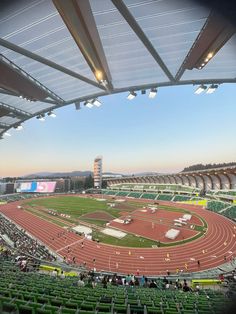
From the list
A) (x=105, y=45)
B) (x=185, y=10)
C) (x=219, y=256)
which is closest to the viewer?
(x=185, y=10)

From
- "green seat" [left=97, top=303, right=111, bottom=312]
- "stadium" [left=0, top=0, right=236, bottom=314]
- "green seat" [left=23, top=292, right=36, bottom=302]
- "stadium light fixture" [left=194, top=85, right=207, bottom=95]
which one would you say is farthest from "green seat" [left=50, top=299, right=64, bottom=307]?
"stadium light fixture" [left=194, top=85, right=207, bottom=95]

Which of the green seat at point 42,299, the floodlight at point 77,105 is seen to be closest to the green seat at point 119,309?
the green seat at point 42,299

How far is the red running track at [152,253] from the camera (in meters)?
23.0

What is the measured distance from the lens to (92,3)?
630cm

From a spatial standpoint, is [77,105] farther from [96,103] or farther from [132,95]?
[132,95]

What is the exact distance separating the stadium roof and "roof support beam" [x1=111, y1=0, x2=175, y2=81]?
0.09 feet

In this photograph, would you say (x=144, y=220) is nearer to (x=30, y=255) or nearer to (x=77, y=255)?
(x=77, y=255)

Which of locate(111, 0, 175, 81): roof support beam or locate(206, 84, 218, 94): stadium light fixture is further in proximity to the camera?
locate(206, 84, 218, 94): stadium light fixture

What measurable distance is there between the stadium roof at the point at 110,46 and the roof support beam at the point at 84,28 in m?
0.02

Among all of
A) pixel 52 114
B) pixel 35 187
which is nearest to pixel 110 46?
pixel 52 114

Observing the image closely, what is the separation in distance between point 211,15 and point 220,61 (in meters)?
3.30

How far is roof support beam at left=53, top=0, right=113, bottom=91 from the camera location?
5680 millimetres

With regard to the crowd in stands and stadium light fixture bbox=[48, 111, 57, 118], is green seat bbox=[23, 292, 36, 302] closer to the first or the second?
stadium light fixture bbox=[48, 111, 57, 118]

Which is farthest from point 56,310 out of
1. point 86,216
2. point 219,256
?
point 86,216
